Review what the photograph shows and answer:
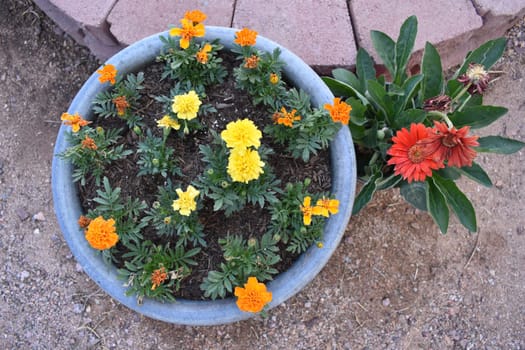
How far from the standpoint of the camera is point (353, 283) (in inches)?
89.1

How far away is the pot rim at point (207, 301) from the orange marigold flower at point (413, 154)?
16 centimetres

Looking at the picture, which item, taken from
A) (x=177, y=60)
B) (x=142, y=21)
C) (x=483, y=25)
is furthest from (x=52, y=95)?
(x=483, y=25)

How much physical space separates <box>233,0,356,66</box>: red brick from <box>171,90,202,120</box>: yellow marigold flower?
666 mm

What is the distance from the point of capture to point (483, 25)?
2.17 meters

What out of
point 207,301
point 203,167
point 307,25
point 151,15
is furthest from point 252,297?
point 151,15

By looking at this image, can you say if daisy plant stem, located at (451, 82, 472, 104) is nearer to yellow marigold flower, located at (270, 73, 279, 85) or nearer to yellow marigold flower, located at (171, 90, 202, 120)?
yellow marigold flower, located at (270, 73, 279, 85)

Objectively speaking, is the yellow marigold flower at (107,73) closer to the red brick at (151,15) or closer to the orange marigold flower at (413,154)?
the red brick at (151,15)

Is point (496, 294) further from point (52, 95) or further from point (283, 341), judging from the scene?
point (52, 95)

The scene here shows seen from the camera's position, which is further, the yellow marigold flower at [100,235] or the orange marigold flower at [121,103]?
the orange marigold flower at [121,103]

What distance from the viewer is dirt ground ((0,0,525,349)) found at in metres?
2.22

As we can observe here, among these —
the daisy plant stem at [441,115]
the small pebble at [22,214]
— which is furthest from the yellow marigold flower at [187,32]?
the small pebble at [22,214]

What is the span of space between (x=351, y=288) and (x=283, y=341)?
1.31 ft

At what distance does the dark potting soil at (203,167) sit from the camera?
167 centimetres

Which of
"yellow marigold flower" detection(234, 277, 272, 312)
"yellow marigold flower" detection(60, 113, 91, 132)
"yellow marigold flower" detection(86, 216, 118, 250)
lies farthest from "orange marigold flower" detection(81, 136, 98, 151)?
"yellow marigold flower" detection(234, 277, 272, 312)
